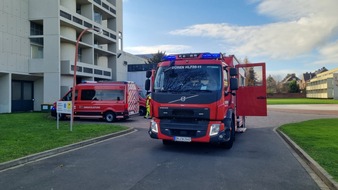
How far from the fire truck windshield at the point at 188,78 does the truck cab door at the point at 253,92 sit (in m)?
3.03

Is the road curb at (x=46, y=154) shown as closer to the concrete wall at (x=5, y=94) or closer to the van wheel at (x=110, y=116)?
the van wheel at (x=110, y=116)

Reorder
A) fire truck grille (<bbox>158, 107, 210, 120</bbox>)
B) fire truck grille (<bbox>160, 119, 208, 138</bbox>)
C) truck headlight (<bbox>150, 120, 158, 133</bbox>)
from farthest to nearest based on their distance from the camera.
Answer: truck headlight (<bbox>150, 120, 158, 133</bbox>)
fire truck grille (<bbox>160, 119, 208, 138</bbox>)
fire truck grille (<bbox>158, 107, 210, 120</bbox>)

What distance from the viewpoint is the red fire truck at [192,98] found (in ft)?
27.9

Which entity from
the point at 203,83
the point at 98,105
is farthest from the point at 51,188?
the point at 98,105

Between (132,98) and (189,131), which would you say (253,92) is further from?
(132,98)

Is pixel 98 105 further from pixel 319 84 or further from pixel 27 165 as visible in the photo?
pixel 319 84

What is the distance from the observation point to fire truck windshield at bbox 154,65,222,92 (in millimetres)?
8703

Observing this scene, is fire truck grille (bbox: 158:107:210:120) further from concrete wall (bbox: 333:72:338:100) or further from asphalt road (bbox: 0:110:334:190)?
concrete wall (bbox: 333:72:338:100)

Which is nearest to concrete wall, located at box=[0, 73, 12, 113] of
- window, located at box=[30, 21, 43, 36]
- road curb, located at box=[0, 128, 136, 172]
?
window, located at box=[30, 21, 43, 36]

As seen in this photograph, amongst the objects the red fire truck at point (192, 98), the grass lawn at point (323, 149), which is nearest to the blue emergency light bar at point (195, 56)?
the red fire truck at point (192, 98)

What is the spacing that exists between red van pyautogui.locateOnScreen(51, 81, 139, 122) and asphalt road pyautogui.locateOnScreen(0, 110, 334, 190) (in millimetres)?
9214

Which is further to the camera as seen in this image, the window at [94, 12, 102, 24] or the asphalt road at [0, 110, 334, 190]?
the window at [94, 12, 102, 24]

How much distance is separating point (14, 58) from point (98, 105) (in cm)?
1074

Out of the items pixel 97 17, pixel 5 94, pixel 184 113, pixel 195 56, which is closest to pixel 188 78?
pixel 195 56
